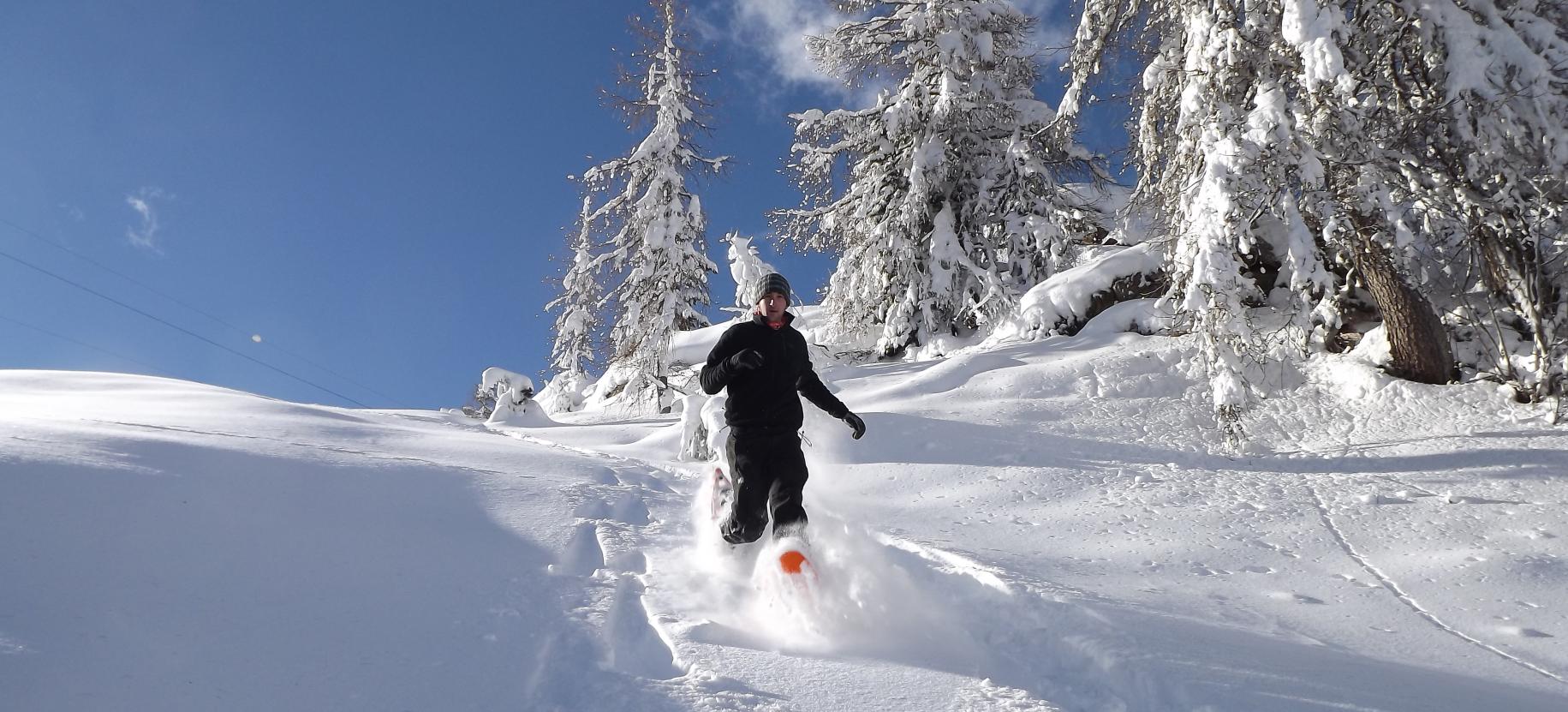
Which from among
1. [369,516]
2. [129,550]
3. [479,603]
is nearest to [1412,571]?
[479,603]

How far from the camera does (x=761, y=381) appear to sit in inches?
176

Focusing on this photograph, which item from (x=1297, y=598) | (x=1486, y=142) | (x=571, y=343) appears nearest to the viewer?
(x=1297, y=598)

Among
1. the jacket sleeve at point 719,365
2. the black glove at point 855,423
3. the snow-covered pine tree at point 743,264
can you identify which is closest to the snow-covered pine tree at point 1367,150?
the black glove at point 855,423

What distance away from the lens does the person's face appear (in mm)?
4512

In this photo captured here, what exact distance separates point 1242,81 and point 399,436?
9.12 metres

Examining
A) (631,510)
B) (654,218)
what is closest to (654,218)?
(654,218)

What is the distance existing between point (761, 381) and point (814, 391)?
43cm

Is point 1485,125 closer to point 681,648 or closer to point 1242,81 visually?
point 1242,81

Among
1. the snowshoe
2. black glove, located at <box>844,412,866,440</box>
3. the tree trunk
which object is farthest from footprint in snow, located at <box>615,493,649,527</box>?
the tree trunk

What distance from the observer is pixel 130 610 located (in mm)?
2721

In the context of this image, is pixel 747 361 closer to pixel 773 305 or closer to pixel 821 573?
pixel 773 305

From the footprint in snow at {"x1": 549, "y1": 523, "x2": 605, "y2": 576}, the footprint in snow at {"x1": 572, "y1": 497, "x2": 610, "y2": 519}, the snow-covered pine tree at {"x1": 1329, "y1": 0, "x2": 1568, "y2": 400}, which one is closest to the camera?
the footprint in snow at {"x1": 549, "y1": 523, "x2": 605, "y2": 576}

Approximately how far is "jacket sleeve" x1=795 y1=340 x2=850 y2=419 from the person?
0.08m

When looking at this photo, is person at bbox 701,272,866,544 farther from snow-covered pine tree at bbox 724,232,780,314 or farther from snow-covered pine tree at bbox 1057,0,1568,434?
snow-covered pine tree at bbox 724,232,780,314
